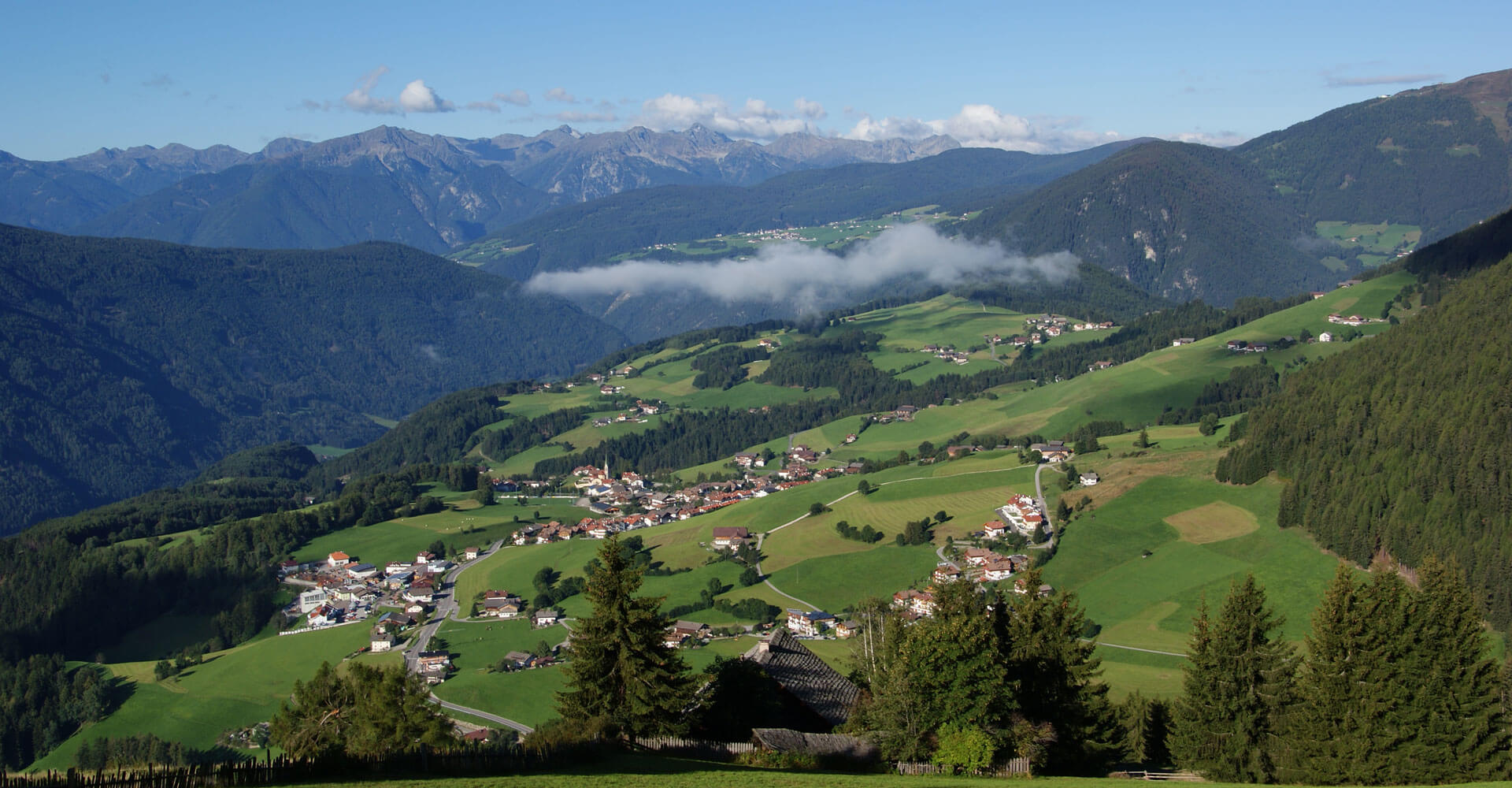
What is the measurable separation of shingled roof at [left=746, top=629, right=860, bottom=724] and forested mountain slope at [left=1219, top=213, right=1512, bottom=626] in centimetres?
5152

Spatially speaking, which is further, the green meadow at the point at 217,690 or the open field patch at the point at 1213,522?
the open field patch at the point at 1213,522

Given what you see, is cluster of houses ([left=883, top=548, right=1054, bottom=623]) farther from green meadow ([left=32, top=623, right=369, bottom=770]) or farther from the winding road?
green meadow ([left=32, top=623, right=369, bottom=770])

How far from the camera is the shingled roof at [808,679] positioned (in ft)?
126

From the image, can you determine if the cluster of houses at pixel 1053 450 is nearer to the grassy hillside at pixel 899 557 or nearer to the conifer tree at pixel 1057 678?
the grassy hillside at pixel 899 557

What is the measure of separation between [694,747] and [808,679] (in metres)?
9.50

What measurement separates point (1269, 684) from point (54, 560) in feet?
421

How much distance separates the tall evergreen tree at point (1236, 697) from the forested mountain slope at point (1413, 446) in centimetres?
4296

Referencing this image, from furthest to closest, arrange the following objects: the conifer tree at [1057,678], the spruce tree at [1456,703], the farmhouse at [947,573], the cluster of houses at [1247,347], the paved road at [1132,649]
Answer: the cluster of houses at [1247,347], the farmhouse at [947,573], the paved road at [1132,649], the conifer tree at [1057,678], the spruce tree at [1456,703]

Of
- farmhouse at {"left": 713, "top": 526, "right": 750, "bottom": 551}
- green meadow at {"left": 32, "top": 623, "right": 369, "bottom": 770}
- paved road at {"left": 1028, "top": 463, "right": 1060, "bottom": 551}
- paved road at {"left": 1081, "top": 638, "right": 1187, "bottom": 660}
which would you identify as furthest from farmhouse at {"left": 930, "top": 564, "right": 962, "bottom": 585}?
green meadow at {"left": 32, "top": 623, "right": 369, "bottom": 770}

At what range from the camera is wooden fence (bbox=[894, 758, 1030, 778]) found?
100ft

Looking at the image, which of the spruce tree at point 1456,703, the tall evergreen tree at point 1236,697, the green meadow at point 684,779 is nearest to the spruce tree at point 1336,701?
the tall evergreen tree at point 1236,697

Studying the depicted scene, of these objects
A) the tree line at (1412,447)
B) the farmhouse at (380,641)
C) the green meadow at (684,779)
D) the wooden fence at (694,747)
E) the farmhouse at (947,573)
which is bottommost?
the farmhouse at (380,641)

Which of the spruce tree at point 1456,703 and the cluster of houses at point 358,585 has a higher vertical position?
the spruce tree at point 1456,703

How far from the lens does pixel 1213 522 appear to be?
299ft
